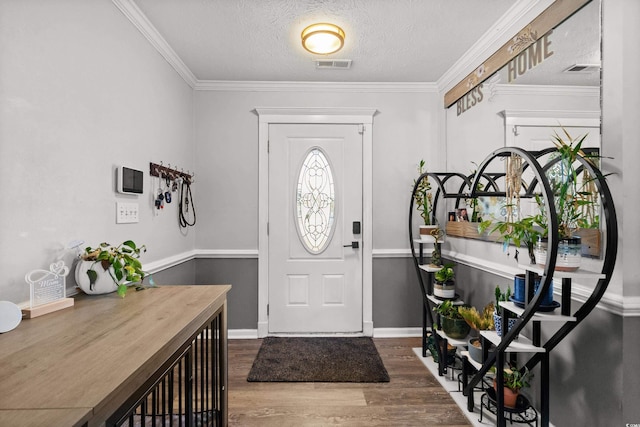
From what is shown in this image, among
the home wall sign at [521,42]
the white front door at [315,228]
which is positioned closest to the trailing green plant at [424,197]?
the white front door at [315,228]

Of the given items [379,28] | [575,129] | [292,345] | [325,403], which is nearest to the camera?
[575,129]

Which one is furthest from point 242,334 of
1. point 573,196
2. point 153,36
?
point 573,196

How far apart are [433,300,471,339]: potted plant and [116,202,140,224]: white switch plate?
213cm

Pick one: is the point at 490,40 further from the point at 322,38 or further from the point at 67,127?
the point at 67,127

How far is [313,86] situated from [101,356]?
2843 mm

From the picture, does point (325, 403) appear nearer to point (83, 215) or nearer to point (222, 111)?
point (83, 215)

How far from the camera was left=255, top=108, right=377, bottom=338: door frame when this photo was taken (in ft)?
10.5

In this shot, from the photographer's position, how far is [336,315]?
10.6ft

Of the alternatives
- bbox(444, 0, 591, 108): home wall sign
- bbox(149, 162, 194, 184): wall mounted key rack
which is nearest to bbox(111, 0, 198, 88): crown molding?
bbox(149, 162, 194, 184): wall mounted key rack

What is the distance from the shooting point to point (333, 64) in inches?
111

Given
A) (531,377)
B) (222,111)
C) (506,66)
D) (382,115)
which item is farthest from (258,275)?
(506,66)

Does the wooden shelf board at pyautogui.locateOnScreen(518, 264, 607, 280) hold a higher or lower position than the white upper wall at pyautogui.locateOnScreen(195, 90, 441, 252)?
lower

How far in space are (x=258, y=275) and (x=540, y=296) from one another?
2.36 meters

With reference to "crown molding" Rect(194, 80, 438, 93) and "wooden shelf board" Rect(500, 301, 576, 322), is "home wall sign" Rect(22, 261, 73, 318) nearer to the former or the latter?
"wooden shelf board" Rect(500, 301, 576, 322)
